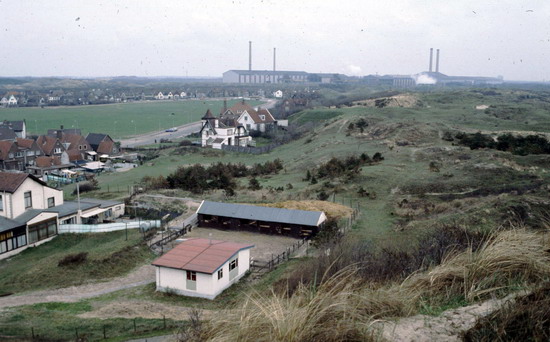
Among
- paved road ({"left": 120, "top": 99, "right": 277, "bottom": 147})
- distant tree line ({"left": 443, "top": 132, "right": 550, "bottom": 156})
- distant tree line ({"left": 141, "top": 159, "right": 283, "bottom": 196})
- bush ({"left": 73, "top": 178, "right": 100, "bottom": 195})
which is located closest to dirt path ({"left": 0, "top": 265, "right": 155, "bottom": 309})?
distant tree line ({"left": 141, "top": 159, "right": 283, "bottom": 196})

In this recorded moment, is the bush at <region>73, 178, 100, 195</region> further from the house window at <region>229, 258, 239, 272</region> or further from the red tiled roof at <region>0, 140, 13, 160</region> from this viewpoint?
the house window at <region>229, 258, 239, 272</region>

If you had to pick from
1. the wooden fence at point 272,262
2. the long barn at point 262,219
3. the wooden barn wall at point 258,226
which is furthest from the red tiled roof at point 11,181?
the wooden fence at point 272,262

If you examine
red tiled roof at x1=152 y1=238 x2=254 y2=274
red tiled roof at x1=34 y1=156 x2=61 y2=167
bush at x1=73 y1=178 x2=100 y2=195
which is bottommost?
bush at x1=73 y1=178 x2=100 y2=195

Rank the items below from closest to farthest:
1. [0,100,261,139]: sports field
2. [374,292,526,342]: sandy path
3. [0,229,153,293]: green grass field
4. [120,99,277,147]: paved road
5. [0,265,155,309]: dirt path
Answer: [374,292,526,342]: sandy path, [0,265,155,309]: dirt path, [0,229,153,293]: green grass field, [120,99,277,147]: paved road, [0,100,261,139]: sports field

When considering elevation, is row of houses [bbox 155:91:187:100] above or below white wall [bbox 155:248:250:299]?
above

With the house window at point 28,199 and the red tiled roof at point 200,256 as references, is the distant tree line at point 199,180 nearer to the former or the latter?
the house window at point 28,199

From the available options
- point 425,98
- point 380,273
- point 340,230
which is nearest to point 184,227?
point 340,230
